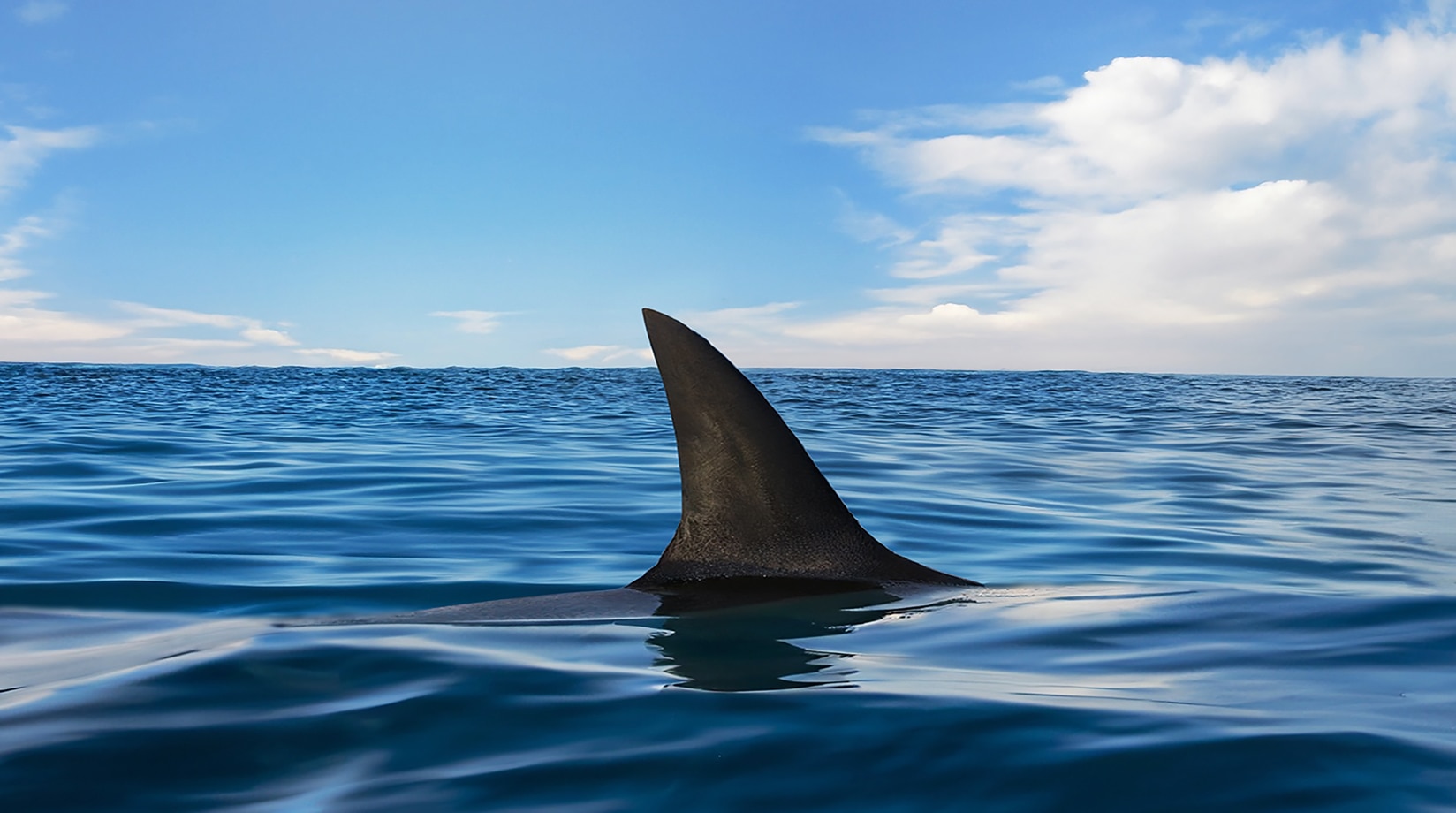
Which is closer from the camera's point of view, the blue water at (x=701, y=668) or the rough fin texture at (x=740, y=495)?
the blue water at (x=701, y=668)

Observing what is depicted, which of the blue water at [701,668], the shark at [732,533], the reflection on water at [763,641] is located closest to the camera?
the blue water at [701,668]

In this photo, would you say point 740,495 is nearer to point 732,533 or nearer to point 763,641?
point 732,533

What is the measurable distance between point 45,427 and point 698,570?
56.9 ft

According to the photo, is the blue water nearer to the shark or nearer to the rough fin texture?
the shark

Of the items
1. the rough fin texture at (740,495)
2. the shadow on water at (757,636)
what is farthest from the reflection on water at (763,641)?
the rough fin texture at (740,495)

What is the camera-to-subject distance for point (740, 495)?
13.9 ft

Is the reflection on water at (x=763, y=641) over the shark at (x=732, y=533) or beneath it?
beneath

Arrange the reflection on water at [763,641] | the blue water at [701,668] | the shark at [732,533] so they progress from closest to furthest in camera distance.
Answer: the blue water at [701,668] < the reflection on water at [763,641] < the shark at [732,533]

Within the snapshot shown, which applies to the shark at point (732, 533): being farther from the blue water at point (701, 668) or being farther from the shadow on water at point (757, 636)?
the blue water at point (701, 668)

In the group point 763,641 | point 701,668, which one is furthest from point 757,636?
point 701,668

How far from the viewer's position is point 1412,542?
7.46 meters

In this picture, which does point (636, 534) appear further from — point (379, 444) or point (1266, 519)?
point (379, 444)

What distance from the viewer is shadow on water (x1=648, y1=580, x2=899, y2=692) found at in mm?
3164

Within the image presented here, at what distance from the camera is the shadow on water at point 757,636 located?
3164 millimetres
